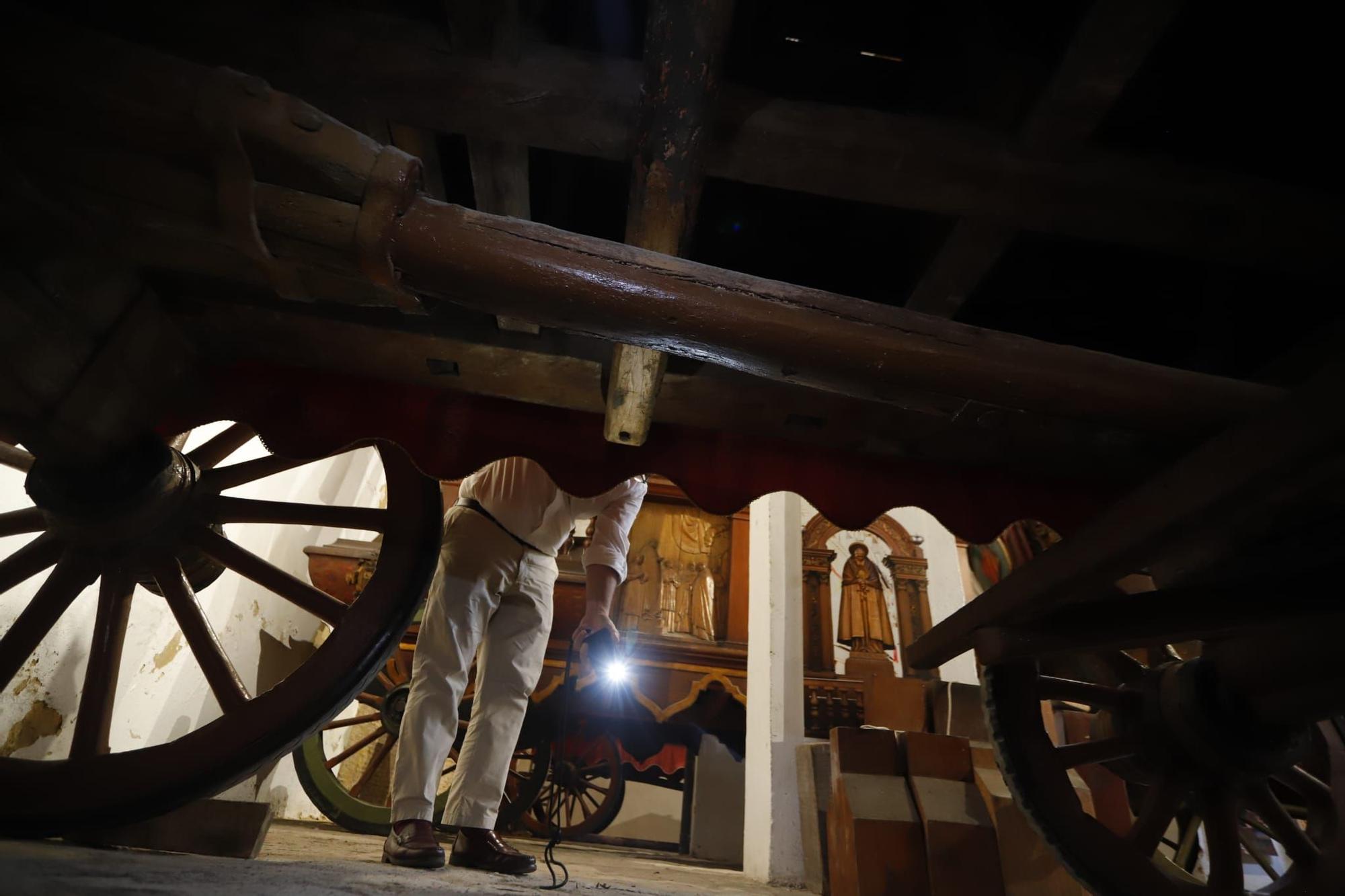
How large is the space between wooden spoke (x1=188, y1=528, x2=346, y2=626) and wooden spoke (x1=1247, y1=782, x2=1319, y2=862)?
3151 mm

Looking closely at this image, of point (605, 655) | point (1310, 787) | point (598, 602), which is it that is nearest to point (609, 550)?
point (598, 602)

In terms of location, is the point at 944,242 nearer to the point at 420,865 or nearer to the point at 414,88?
the point at 414,88

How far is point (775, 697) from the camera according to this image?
3510 millimetres

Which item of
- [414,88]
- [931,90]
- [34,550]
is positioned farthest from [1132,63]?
[34,550]

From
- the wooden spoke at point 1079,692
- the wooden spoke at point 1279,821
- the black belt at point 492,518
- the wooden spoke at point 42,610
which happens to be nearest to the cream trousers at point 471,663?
the black belt at point 492,518

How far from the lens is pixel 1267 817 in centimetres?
226

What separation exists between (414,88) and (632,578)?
4659mm

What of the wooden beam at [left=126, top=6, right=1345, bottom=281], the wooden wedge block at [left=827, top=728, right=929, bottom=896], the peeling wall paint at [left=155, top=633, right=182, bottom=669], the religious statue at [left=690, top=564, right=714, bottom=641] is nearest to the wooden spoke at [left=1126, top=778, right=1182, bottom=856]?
the wooden wedge block at [left=827, top=728, right=929, bottom=896]

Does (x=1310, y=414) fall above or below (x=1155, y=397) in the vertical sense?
below

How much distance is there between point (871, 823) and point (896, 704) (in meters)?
0.83

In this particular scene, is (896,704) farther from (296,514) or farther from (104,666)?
(104,666)

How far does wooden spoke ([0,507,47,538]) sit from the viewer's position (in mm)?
2047

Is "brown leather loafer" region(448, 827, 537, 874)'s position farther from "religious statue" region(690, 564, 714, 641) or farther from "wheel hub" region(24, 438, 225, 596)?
"religious statue" region(690, 564, 714, 641)

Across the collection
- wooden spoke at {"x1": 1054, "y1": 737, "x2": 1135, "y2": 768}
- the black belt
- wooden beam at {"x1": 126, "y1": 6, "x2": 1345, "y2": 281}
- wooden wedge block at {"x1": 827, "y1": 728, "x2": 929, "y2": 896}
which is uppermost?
wooden beam at {"x1": 126, "y1": 6, "x2": 1345, "y2": 281}
